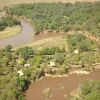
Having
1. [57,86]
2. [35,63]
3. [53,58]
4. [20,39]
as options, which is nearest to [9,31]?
[20,39]

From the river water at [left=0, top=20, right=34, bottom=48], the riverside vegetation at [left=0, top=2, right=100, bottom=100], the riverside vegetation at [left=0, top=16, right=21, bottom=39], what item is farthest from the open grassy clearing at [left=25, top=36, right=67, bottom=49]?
the riverside vegetation at [left=0, top=16, right=21, bottom=39]

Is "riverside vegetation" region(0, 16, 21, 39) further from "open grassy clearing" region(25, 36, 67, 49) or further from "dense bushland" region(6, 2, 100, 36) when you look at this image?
"open grassy clearing" region(25, 36, 67, 49)

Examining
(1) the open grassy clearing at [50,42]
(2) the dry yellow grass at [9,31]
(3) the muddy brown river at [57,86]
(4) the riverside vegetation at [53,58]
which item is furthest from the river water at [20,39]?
(3) the muddy brown river at [57,86]

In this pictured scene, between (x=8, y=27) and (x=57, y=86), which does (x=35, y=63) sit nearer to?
(x=57, y=86)

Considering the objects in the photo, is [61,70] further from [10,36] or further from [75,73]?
[10,36]

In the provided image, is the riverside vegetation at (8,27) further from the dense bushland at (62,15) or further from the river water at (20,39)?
the dense bushland at (62,15)

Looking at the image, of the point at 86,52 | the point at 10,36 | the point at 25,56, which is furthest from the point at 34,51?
the point at 10,36

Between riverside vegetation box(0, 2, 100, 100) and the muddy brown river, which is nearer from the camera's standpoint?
riverside vegetation box(0, 2, 100, 100)
